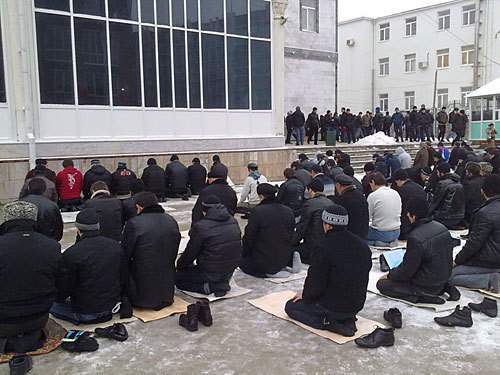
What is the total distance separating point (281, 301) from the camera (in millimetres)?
5402

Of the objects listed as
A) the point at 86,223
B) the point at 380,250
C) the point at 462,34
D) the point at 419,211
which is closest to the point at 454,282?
the point at 419,211

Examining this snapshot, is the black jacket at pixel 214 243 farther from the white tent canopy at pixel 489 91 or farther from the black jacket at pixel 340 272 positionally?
the white tent canopy at pixel 489 91

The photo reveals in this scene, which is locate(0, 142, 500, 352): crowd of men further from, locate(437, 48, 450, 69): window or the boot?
locate(437, 48, 450, 69): window

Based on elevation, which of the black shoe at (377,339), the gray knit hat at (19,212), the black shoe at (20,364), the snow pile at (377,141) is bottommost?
the black shoe at (377,339)

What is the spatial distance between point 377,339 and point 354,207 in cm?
272

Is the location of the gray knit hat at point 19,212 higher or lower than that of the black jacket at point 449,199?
higher

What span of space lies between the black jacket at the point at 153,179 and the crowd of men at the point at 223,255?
4.40 meters

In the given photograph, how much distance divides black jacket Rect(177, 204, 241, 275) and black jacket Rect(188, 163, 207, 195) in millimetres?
7778

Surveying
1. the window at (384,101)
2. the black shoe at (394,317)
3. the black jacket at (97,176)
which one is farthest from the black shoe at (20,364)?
the window at (384,101)

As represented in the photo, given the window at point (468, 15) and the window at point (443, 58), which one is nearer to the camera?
the window at point (468, 15)

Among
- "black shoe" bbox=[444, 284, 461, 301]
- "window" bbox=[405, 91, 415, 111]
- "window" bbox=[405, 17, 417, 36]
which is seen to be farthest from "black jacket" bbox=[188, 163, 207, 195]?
"window" bbox=[405, 17, 417, 36]

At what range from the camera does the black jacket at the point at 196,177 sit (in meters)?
13.2

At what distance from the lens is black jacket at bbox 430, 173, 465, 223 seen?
8562 mm

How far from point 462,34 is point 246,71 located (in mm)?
21674
